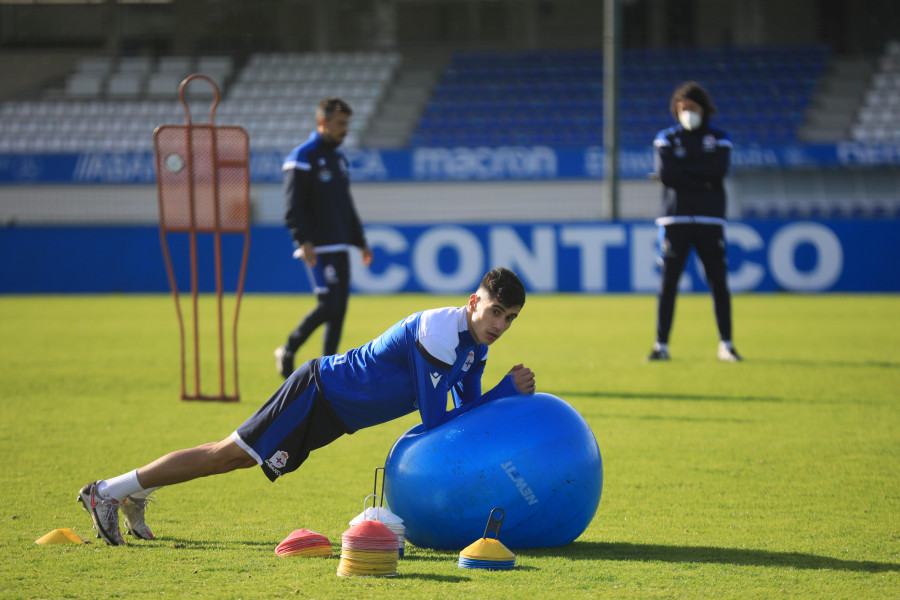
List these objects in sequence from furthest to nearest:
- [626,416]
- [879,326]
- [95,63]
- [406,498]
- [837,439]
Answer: [95,63], [879,326], [626,416], [837,439], [406,498]

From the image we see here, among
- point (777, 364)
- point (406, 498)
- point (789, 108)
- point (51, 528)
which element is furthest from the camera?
point (789, 108)

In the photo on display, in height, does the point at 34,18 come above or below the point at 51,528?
above

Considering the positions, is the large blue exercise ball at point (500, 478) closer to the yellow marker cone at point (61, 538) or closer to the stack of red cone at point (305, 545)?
the stack of red cone at point (305, 545)

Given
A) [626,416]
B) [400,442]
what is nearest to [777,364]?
[626,416]

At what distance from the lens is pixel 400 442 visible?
437 cm

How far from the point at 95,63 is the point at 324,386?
2894 centimetres

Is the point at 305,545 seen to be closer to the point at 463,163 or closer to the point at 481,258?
the point at 481,258

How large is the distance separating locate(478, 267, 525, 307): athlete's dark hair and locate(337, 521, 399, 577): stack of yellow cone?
0.96 m

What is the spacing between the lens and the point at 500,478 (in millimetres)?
4059

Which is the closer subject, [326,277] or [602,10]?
[326,277]

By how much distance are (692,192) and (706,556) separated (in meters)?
5.75

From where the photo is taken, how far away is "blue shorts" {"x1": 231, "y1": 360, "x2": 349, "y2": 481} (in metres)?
4.26

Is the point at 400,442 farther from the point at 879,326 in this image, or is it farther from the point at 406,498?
the point at 879,326

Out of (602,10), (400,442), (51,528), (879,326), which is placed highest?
(602,10)
